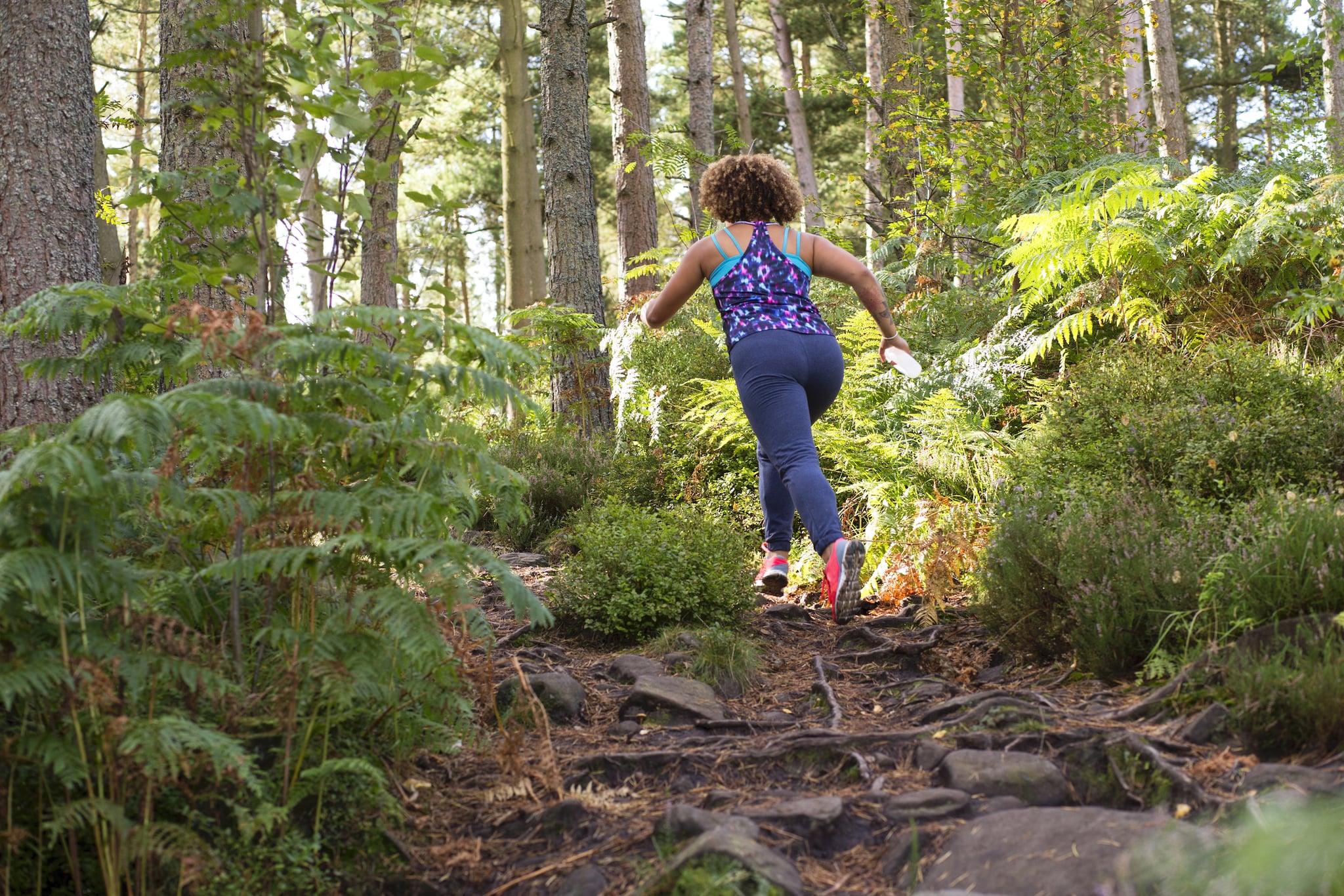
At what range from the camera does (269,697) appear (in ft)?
8.32

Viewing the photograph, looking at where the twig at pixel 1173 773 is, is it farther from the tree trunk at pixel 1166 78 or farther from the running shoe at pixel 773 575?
the tree trunk at pixel 1166 78

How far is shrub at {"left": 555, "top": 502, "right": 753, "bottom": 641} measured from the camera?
4.32 metres

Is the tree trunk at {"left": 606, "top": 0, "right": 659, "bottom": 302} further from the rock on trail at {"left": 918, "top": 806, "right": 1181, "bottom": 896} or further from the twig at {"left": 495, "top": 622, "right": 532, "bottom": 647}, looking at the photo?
the rock on trail at {"left": 918, "top": 806, "right": 1181, "bottom": 896}

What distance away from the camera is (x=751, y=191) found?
4668 mm

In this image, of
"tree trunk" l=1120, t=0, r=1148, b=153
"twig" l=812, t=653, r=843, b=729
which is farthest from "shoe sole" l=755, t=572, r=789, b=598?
"tree trunk" l=1120, t=0, r=1148, b=153

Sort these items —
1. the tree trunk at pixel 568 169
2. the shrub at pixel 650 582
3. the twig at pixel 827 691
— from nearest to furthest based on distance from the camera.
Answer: the twig at pixel 827 691
the shrub at pixel 650 582
the tree trunk at pixel 568 169

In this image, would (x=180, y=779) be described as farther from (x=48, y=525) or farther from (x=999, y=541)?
(x=999, y=541)

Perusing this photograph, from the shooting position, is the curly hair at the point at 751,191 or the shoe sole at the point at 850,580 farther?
the curly hair at the point at 751,191

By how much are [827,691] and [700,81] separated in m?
12.6

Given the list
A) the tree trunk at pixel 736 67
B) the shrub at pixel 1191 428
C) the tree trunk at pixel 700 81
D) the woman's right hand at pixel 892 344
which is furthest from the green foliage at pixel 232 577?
the tree trunk at pixel 736 67

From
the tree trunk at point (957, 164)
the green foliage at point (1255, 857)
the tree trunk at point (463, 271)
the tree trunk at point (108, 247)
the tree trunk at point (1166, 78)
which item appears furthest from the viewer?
the tree trunk at point (463, 271)

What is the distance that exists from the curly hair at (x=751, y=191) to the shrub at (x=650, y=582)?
1614 millimetres

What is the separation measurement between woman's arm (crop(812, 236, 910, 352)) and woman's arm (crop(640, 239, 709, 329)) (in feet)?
1.85

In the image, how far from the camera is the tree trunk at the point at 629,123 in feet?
34.4
